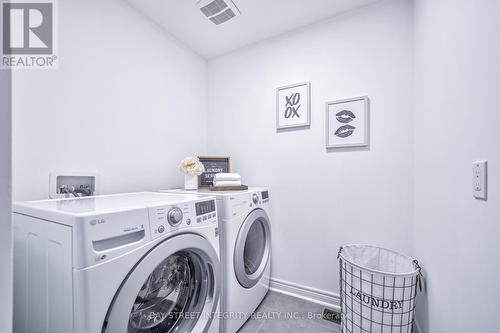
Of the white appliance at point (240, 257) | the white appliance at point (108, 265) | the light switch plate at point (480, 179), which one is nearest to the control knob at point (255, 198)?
Result: the white appliance at point (240, 257)

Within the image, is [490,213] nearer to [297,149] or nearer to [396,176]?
[396,176]

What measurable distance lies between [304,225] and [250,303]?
692 mm

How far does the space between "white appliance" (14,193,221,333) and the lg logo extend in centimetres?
84

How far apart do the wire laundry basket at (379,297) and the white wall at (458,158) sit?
87 millimetres

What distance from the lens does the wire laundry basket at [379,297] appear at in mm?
1084

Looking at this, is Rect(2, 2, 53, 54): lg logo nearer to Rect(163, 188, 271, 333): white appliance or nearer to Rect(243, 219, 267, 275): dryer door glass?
Rect(163, 188, 271, 333): white appliance

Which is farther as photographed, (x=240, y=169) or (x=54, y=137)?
(x=240, y=169)

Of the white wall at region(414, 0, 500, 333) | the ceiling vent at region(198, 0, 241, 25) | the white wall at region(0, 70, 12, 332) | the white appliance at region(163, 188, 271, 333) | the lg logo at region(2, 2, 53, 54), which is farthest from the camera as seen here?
the ceiling vent at region(198, 0, 241, 25)

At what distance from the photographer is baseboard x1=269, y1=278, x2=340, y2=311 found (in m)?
1.58

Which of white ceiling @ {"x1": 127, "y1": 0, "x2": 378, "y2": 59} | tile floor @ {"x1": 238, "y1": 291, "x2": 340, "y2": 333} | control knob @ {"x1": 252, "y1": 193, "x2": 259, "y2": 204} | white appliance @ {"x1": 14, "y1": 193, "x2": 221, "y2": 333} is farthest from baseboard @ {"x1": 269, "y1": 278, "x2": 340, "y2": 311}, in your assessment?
white ceiling @ {"x1": 127, "y1": 0, "x2": 378, "y2": 59}

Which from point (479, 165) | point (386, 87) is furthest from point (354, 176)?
point (479, 165)

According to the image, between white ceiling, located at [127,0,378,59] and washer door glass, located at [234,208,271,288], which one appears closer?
washer door glass, located at [234,208,271,288]

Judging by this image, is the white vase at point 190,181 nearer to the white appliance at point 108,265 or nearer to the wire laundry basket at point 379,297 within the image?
the white appliance at point 108,265

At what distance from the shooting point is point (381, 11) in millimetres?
1459
